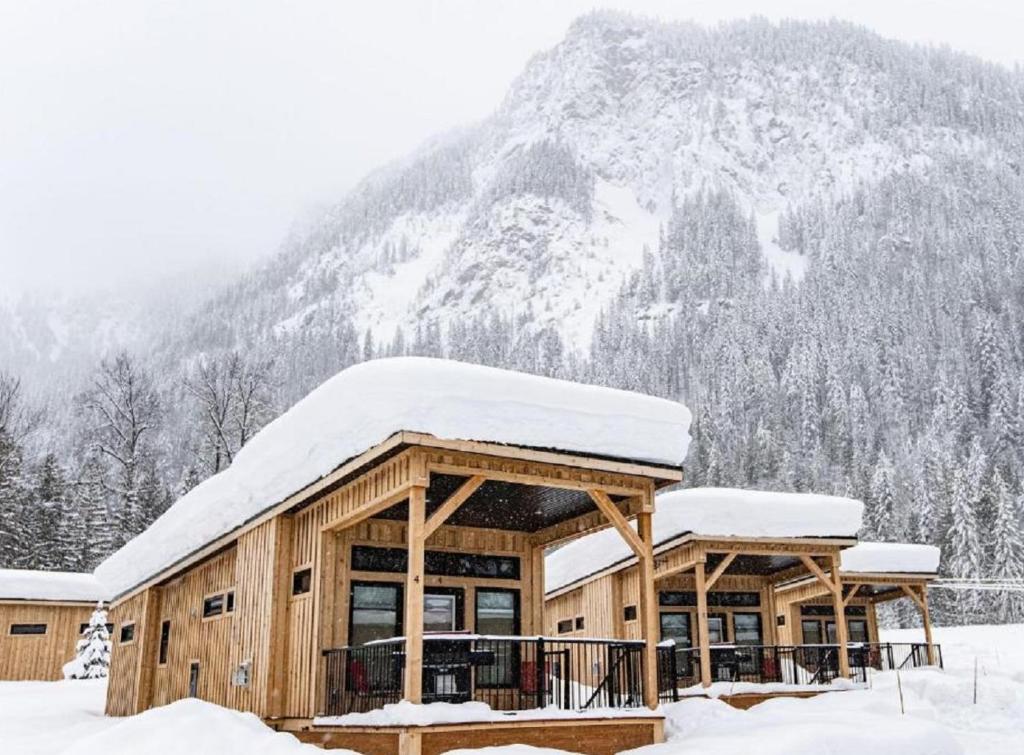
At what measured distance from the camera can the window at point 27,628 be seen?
28531mm

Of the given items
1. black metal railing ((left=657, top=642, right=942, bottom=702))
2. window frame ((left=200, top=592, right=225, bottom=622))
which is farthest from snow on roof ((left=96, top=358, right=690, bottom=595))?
black metal railing ((left=657, top=642, right=942, bottom=702))

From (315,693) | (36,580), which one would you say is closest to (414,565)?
(315,693)

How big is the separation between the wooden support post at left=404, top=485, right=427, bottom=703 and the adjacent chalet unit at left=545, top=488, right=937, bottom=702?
696cm

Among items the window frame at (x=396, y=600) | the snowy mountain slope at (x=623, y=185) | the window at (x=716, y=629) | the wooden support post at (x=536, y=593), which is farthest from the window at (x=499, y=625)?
the snowy mountain slope at (x=623, y=185)

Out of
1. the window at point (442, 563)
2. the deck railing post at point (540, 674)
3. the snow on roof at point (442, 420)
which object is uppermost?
the snow on roof at point (442, 420)

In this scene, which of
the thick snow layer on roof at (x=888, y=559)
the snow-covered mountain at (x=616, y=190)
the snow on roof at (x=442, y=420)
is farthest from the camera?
the snow-covered mountain at (x=616, y=190)

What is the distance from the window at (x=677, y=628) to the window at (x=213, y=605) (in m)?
10.7

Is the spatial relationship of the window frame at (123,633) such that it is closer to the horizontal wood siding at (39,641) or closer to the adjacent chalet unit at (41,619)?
the adjacent chalet unit at (41,619)

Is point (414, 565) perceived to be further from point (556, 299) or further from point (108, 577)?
point (556, 299)

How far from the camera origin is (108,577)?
21094 millimetres

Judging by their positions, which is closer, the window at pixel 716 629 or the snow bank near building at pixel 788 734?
the snow bank near building at pixel 788 734

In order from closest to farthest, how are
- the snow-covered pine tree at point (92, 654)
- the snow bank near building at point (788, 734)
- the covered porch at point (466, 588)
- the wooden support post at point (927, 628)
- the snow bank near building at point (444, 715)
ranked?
the snow bank near building at point (444, 715), the snow bank near building at point (788, 734), the covered porch at point (466, 588), the wooden support post at point (927, 628), the snow-covered pine tree at point (92, 654)

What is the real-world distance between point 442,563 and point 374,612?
1.57 meters

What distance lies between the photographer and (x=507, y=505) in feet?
45.3
